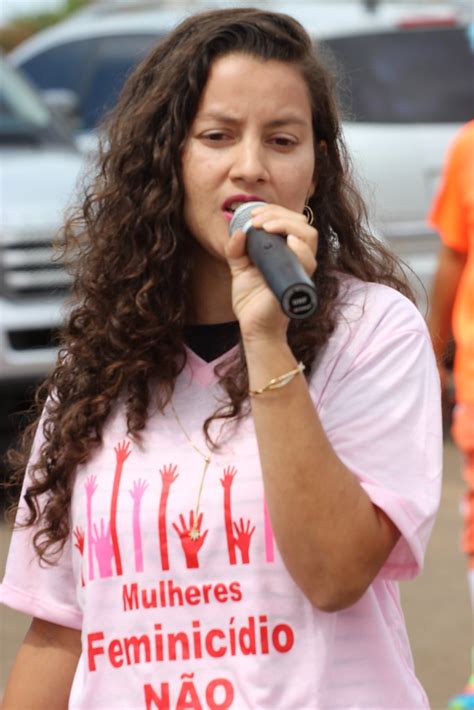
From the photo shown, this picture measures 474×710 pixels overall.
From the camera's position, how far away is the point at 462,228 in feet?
17.0

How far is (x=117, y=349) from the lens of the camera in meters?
2.71

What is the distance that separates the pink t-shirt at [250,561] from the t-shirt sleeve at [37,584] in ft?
0.43

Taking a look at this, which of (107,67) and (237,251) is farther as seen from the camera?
(107,67)

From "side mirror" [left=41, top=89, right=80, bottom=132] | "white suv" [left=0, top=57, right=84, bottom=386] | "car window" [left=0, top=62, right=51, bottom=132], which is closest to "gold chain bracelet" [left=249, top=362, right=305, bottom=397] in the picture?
"white suv" [left=0, top=57, right=84, bottom=386]

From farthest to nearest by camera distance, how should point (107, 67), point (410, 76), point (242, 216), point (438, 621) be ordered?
point (107, 67)
point (410, 76)
point (438, 621)
point (242, 216)

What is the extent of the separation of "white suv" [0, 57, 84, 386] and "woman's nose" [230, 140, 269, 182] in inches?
212

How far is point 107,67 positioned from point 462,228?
18.5 feet

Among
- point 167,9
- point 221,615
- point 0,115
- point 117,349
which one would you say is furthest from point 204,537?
point 167,9

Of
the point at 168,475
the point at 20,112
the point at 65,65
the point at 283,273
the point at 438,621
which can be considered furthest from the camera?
the point at 65,65

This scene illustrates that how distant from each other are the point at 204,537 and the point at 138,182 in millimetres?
670

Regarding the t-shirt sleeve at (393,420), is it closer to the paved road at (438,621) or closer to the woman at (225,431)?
the woman at (225,431)

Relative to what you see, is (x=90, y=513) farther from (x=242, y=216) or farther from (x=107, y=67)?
(x=107, y=67)

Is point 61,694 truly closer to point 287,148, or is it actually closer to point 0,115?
point 287,148

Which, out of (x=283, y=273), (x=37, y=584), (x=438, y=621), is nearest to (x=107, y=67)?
(x=438, y=621)
